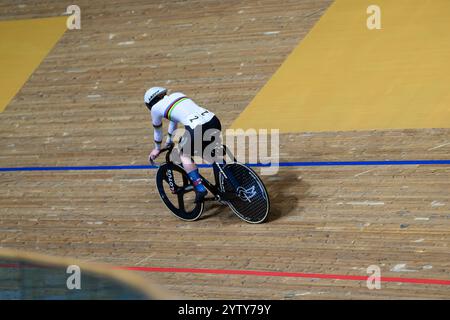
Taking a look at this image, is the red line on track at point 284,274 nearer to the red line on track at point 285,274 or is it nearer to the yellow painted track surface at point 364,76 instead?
the red line on track at point 285,274

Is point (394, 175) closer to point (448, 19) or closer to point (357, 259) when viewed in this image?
point (357, 259)

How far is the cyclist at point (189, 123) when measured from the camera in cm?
595

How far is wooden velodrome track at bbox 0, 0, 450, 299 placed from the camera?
18.3ft

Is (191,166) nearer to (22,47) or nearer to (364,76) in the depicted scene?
(364,76)

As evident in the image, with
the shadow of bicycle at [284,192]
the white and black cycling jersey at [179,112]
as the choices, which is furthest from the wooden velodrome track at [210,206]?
the white and black cycling jersey at [179,112]

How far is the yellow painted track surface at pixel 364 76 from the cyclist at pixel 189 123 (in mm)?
1274

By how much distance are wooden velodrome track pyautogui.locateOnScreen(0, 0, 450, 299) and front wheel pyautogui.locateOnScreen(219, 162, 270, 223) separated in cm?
10

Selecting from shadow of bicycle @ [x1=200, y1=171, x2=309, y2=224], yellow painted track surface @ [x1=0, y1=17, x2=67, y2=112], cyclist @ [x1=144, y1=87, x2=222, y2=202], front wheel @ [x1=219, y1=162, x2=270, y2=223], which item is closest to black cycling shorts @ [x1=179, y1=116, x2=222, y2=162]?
cyclist @ [x1=144, y1=87, x2=222, y2=202]

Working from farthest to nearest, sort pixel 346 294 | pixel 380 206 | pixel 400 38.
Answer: pixel 400 38, pixel 380 206, pixel 346 294

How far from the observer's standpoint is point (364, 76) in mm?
7391

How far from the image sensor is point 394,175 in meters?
6.27

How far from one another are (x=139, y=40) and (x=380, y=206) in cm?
355

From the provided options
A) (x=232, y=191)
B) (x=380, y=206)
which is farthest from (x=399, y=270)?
(x=232, y=191)
